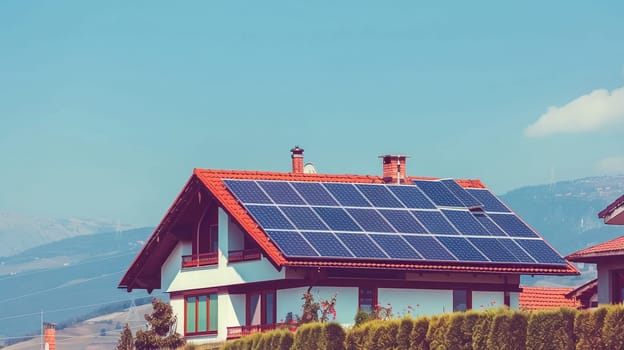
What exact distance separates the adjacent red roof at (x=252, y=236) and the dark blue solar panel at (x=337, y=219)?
7.49 feet

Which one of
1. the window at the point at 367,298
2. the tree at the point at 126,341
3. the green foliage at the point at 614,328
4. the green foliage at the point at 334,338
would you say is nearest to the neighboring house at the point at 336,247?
the window at the point at 367,298

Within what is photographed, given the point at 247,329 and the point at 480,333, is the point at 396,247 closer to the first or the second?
the point at 247,329

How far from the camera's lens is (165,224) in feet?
221

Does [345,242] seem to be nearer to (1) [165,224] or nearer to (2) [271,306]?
(2) [271,306]

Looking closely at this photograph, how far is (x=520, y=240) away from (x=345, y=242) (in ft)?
25.5

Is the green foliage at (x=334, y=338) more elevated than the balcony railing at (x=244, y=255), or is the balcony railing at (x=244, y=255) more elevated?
the balcony railing at (x=244, y=255)

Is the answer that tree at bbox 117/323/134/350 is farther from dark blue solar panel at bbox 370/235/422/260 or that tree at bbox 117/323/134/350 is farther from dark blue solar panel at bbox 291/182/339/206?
dark blue solar panel at bbox 370/235/422/260

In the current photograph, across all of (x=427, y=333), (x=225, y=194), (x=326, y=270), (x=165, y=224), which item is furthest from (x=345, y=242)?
(x=427, y=333)

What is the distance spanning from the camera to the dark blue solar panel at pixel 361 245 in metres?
59.4

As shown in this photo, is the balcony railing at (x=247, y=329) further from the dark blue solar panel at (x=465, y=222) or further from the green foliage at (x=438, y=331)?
the green foliage at (x=438, y=331)

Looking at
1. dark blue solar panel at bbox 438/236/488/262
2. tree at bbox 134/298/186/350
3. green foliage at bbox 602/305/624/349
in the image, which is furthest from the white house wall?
green foliage at bbox 602/305/624/349

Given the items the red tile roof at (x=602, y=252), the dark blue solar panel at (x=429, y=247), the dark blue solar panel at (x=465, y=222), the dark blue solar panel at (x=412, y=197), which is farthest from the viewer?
the dark blue solar panel at (x=412, y=197)

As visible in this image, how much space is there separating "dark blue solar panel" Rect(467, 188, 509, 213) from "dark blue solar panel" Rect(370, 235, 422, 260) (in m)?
6.40

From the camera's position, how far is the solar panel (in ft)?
212
